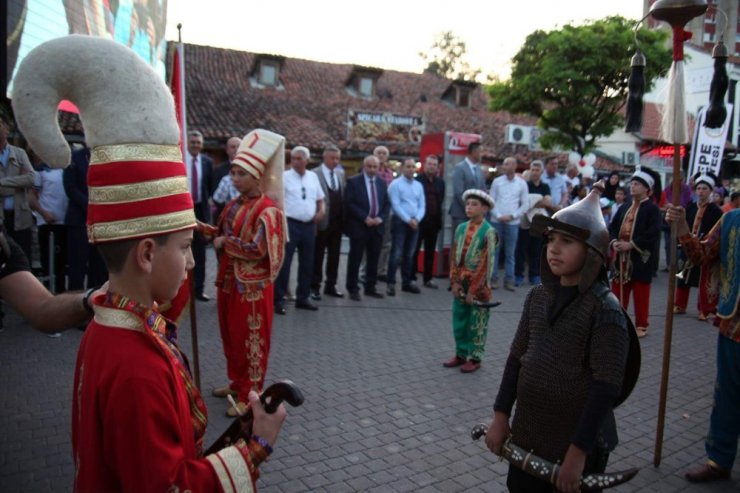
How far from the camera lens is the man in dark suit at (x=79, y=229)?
6438mm

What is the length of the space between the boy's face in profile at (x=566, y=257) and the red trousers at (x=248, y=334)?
255 cm

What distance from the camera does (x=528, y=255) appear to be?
11500mm

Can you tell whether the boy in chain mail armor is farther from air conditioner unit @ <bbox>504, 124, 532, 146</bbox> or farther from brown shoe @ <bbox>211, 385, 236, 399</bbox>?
air conditioner unit @ <bbox>504, 124, 532, 146</bbox>

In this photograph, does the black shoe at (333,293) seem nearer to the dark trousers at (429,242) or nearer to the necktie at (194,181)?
the dark trousers at (429,242)

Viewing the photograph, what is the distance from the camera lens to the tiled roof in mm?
24281

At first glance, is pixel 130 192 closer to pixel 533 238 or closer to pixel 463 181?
pixel 463 181

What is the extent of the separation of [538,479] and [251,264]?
272 cm

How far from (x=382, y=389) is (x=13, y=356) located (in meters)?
3.69

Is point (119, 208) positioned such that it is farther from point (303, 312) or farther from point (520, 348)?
point (303, 312)

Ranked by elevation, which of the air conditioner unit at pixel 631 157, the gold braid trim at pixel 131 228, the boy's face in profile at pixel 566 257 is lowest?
the boy's face in profile at pixel 566 257

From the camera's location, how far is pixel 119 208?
150 centimetres

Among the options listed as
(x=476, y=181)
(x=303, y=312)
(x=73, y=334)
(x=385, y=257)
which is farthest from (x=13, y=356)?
(x=476, y=181)

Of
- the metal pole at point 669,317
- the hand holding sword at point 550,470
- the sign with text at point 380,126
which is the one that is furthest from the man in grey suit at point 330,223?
the sign with text at point 380,126

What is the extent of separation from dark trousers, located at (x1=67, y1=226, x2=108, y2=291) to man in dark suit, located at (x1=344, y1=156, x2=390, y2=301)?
379 cm
